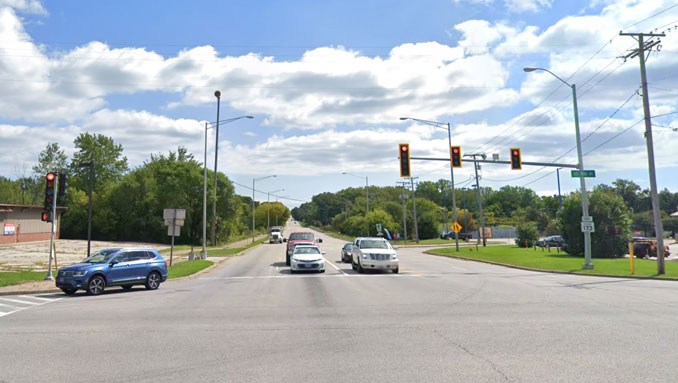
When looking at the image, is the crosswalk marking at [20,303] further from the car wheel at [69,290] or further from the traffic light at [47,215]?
the traffic light at [47,215]

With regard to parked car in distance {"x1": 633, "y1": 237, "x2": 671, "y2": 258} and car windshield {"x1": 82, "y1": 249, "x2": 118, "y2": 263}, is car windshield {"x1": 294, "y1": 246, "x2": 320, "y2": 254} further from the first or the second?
parked car in distance {"x1": 633, "y1": 237, "x2": 671, "y2": 258}

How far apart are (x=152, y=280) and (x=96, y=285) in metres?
2.11

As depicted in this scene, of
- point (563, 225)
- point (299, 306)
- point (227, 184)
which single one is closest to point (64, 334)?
point (299, 306)

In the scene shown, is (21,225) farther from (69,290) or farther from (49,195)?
(69,290)

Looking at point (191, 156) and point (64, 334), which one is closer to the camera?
point (64, 334)

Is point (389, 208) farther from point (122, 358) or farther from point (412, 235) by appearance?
point (122, 358)

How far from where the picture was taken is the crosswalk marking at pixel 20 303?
13137 mm

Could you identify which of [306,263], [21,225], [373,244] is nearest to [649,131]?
[373,244]

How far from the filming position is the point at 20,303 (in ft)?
48.2

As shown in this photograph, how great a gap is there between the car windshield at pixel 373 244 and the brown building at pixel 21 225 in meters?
38.1

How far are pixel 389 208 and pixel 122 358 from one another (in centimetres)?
10139

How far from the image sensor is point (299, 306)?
43.1 feet

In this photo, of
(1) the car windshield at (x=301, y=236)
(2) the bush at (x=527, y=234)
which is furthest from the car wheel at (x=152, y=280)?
Result: (2) the bush at (x=527, y=234)

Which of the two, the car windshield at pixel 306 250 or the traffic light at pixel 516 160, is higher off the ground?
the traffic light at pixel 516 160
